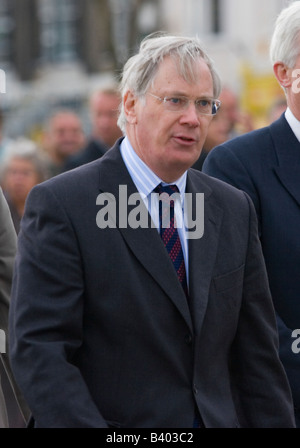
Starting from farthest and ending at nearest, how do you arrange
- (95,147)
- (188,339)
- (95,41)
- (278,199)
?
(95,41)
(95,147)
(278,199)
(188,339)

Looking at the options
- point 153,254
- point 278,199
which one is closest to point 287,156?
point 278,199

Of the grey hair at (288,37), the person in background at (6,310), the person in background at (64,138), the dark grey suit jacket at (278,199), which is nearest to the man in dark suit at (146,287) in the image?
the dark grey suit jacket at (278,199)

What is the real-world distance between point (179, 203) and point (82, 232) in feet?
1.37

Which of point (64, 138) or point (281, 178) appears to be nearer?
point (281, 178)

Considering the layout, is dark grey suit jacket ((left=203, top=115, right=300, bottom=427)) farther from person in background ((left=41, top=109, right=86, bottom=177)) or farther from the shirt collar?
person in background ((left=41, top=109, right=86, bottom=177))

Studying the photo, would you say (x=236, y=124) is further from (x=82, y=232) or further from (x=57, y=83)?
(x=57, y=83)

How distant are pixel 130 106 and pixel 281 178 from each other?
3.09 feet

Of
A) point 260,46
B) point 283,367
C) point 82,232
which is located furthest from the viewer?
point 260,46

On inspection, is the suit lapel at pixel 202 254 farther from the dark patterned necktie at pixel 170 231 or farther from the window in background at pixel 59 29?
→ the window in background at pixel 59 29

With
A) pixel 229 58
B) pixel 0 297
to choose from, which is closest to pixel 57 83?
pixel 229 58

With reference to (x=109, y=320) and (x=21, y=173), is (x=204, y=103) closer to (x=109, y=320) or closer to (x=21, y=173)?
(x=109, y=320)

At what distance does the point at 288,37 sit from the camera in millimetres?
4777
